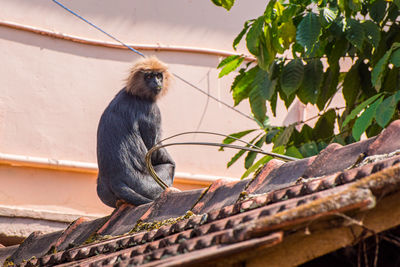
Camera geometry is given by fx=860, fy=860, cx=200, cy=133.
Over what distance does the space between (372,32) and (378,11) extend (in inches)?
13.1

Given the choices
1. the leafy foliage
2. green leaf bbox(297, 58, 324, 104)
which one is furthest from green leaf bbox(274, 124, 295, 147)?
green leaf bbox(297, 58, 324, 104)

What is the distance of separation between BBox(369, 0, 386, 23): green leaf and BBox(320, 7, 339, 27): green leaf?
30 cm

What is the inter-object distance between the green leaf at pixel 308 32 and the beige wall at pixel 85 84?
4.65 m

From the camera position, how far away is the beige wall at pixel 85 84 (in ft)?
29.2

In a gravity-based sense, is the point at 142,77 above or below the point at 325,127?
above

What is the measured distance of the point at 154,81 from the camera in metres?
7.20

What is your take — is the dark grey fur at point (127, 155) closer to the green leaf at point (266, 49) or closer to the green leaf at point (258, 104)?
the green leaf at point (258, 104)

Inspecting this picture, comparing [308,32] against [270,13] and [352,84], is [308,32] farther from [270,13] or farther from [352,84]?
[352,84]

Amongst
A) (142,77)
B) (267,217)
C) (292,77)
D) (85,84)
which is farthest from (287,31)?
(85,84)

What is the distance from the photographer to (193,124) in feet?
31.5

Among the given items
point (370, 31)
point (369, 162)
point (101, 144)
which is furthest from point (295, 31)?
point (369, 162)

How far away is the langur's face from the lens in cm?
712

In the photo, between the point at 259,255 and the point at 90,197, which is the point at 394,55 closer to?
the point at 259,255

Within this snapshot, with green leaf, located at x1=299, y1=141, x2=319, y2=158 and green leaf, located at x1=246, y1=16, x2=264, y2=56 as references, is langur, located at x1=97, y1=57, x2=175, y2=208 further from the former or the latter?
green leaf, located at x1=246, y1=16, x2=264, y2=56
